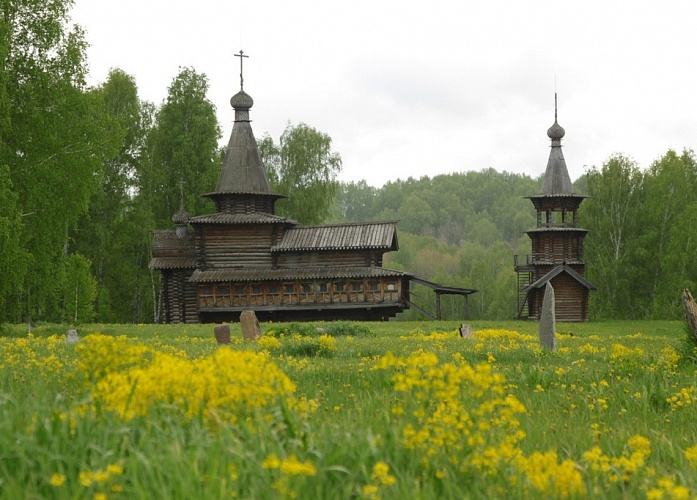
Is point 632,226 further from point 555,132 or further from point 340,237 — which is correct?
point 340,237

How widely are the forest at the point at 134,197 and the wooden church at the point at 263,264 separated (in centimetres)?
495

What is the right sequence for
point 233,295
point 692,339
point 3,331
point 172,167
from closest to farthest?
point 692,339, point 3,331, point 233,295, point 172,167

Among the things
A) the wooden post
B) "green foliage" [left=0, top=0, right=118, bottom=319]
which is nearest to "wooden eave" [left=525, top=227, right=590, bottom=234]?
"green foliage" [left=0, top=0, right=118, bottom=319]

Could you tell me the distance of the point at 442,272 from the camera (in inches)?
3676

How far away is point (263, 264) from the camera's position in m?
41.6

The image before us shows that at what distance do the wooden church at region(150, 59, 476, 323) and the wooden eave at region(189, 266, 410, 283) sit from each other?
6cm

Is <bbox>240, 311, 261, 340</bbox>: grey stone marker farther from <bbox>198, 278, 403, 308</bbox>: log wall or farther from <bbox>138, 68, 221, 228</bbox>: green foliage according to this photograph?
<bbox>138, 68, 221, 228</bbox>: green foliage

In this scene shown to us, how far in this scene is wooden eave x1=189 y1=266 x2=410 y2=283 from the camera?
39344 millimetres

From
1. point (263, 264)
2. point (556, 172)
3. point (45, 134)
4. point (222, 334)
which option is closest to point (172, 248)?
point (263, 264)

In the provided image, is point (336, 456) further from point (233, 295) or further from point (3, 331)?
point (233, 295)

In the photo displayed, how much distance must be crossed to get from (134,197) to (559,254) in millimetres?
30218

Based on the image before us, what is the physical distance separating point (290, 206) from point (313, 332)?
31.8m

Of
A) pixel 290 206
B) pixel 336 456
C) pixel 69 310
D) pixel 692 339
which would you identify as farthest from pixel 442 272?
pixel 336 456

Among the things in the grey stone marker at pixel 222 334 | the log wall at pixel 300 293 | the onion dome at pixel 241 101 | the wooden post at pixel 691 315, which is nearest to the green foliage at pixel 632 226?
the log wall at pixel 300 293
